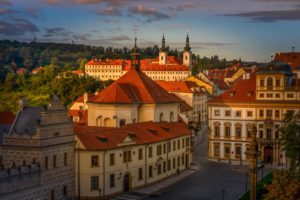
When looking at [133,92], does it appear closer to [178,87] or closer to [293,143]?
[293,143]

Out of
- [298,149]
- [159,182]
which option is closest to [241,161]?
[159,182]

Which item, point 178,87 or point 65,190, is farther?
point 178,87

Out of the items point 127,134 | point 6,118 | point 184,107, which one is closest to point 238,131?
point 127,134

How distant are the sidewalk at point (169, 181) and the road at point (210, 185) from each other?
61 centimetres

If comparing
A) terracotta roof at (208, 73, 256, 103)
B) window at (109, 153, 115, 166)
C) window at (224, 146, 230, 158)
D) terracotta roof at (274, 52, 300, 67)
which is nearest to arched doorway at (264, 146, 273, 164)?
window at (224, 146, 230, 158)

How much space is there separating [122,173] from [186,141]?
16161mm

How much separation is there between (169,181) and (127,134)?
8324mm

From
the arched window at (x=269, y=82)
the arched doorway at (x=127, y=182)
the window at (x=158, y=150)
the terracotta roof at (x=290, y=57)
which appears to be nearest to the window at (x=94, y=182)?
the arched doorway at (x=127, y=182)

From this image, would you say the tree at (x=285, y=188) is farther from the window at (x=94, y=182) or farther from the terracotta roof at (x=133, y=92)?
the terracotta roof at (x=133, y=92)

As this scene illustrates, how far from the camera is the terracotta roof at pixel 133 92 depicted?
208 feet

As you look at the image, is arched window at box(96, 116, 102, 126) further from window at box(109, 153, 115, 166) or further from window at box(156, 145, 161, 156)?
window at box(109, 153, 115, 166)

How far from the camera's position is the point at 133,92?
65688mm

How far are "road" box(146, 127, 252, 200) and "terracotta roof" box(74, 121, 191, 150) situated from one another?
16.9ft

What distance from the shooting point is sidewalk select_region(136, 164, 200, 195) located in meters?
50.9
